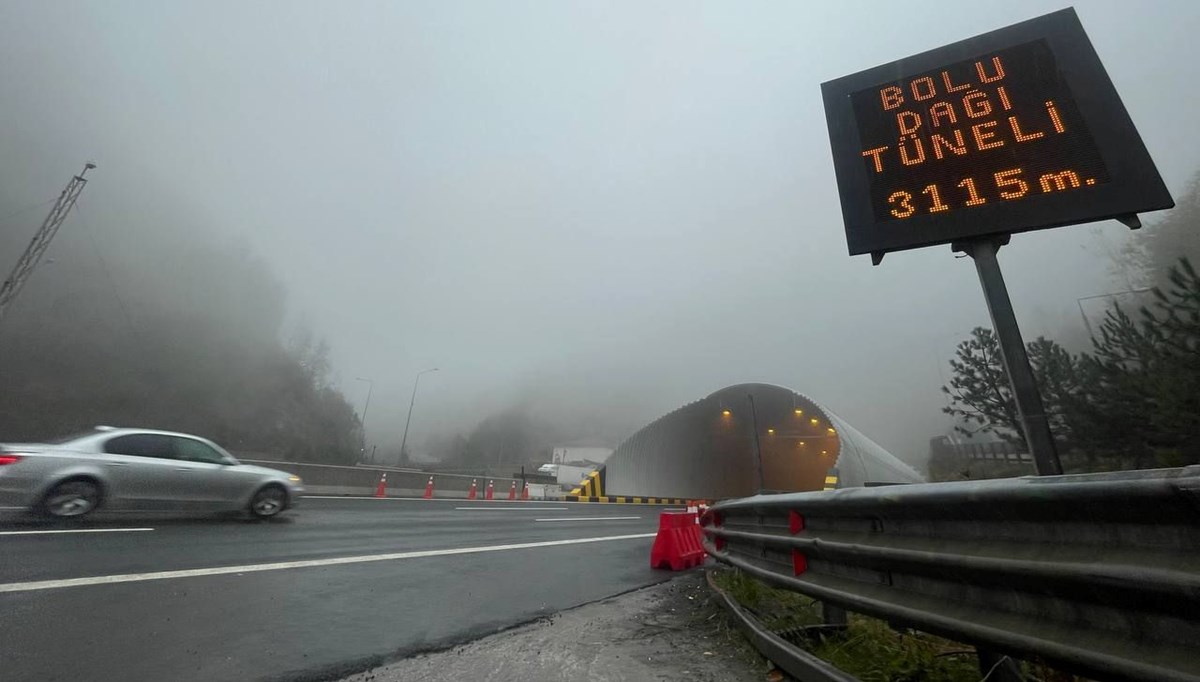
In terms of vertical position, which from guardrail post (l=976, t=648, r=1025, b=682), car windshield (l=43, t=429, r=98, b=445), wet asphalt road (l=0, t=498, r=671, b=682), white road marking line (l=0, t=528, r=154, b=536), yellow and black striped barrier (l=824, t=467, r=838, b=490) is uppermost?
yellow and black striped barrier (l=824, t=467, r=838, b=490)

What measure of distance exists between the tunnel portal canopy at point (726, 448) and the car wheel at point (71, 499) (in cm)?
2829

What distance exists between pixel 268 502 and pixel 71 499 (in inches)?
99.6

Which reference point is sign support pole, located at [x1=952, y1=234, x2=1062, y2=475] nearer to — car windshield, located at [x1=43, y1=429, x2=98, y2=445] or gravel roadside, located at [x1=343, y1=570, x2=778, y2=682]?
gravel roadside, located at [x1=343, y1=570, x2=778, y2=682]

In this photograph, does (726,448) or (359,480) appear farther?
(726,448)

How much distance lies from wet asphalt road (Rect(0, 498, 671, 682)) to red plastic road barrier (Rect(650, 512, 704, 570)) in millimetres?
A: 351

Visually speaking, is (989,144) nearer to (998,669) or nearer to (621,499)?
(998,669)

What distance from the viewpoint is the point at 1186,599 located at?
108cm

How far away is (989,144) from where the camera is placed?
18.8 ft

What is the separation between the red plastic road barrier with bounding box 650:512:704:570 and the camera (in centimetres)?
702

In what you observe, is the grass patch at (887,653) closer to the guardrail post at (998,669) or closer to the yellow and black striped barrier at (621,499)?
the guardrail post at (998,669)

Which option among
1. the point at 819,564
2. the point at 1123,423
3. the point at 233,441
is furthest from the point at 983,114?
the point at 233,441

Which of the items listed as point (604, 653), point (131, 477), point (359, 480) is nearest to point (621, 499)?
point (359, 480)

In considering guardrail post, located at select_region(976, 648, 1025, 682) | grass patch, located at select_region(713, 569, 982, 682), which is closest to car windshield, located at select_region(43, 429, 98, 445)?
grass patch, located at select_region(713, 569, 982, 682)

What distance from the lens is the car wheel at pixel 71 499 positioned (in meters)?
6.81
